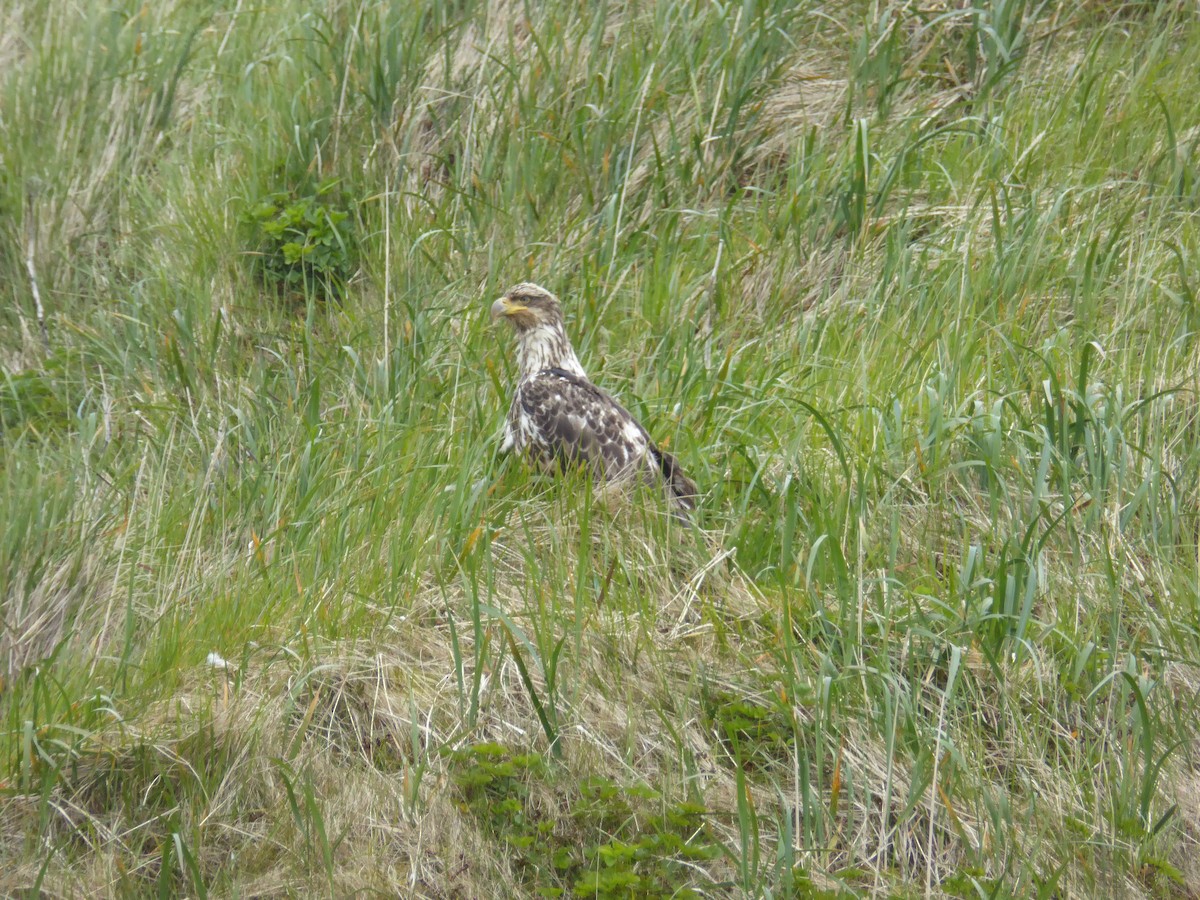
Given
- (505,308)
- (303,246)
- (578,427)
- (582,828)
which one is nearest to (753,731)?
(582,828)

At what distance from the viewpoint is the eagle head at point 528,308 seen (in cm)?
484

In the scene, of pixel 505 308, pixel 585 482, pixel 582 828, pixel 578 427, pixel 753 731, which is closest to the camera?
pixel 582 828

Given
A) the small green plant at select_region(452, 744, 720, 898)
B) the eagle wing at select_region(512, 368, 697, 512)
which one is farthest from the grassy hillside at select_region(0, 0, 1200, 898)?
the eagle wing at select_region(512, 368, 697, 512)

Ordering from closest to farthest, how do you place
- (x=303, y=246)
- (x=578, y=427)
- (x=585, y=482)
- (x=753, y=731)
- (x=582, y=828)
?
(x=582, y=828) → (x=753, y=731) → (x=585, y=482) → (x=578, y=427) → (x=303, y=246)

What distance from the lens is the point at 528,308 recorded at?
486 centimetres

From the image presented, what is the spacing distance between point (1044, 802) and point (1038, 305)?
6.92ft

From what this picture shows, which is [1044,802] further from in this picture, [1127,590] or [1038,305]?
[1038,305]

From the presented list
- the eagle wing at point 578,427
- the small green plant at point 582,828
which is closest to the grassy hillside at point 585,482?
the small green plant at point 582,828

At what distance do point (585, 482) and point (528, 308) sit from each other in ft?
3.01

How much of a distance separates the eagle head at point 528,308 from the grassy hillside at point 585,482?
0.13 metres

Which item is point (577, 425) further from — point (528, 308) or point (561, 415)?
point (528, 308)

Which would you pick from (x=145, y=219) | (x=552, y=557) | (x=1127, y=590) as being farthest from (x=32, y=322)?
(x=1127, y=590)

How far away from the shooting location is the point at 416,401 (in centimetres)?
442

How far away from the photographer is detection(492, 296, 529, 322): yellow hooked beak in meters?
4.82
